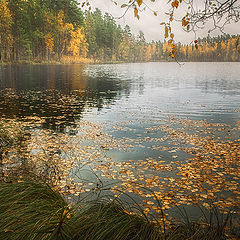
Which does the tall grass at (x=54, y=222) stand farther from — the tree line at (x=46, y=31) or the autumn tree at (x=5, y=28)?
the autumn tree at (x=5, y=28)

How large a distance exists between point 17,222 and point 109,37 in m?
126

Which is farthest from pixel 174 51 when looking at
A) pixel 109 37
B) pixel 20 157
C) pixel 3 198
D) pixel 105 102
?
pixel 109 37

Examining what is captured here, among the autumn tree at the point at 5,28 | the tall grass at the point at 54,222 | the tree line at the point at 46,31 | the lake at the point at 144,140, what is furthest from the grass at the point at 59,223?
the autumn tree at the point at 5,28

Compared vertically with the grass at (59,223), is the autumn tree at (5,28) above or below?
above

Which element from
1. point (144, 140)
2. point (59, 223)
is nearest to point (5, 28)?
point (144, 140)

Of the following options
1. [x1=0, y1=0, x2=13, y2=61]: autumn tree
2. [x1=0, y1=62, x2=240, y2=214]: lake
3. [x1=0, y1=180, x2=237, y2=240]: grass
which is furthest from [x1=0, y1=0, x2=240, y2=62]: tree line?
[x1=0, y1=180, x2=237, y2=240]: grass

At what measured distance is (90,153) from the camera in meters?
8.26

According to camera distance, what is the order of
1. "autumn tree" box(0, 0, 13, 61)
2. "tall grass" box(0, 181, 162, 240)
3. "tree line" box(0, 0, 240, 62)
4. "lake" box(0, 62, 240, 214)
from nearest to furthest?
"tall grass" box(0, 181, 162, 240) < "lake" box(0, 62, 240, 214) < "autumn tree" box(0, 0, 13, 61) < "tree line" box(0, 0, 240, 62)

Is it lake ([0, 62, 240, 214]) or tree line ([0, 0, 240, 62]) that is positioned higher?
tree line ([0, 0, 240, 62])

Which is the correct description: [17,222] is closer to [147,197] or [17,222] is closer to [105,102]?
[147,197]

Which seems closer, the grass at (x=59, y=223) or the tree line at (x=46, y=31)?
the grass at (x=59, y=223)

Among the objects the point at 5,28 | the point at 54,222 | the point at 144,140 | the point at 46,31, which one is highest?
the point at 46,31

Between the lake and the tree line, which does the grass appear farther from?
the tree line

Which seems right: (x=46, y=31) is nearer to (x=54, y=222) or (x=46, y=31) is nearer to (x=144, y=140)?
(x=144, y=140)
